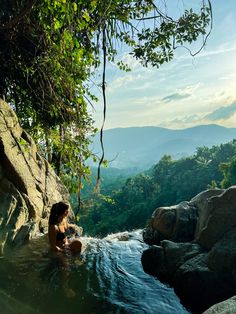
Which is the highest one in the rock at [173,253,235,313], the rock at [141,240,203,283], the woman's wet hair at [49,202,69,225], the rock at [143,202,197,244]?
the woman's wet hair at [49,202,69,225]

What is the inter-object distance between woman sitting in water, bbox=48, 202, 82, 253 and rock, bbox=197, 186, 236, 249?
350cm

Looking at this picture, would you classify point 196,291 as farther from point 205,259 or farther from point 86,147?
point 86,147

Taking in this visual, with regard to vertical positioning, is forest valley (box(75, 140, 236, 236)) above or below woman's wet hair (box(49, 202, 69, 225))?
above

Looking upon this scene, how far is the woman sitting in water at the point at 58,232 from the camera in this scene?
30.2 ft

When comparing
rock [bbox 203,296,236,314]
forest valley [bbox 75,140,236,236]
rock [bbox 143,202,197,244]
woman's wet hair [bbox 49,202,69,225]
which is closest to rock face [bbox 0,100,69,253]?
woman's wet hair [bbox 49,202,69,225]

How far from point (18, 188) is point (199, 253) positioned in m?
5.60

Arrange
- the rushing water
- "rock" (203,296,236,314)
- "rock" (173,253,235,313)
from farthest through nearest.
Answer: "rock" (173,253,235,313) < the rushing water < "rock" (203,296,236,314)

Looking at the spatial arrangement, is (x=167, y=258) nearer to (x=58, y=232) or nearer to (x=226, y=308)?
(x=58, y=232)

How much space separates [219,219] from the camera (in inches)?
313

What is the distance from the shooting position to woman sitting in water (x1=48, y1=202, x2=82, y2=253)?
9.20 meters

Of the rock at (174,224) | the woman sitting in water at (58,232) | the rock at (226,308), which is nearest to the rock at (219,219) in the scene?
the rock at (174,224)

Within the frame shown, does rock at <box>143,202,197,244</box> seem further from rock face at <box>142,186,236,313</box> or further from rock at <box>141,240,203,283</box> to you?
rock at <box>141,240,203,283</box>

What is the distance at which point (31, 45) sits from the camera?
31.7 ft

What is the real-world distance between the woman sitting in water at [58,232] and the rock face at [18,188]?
97cm
